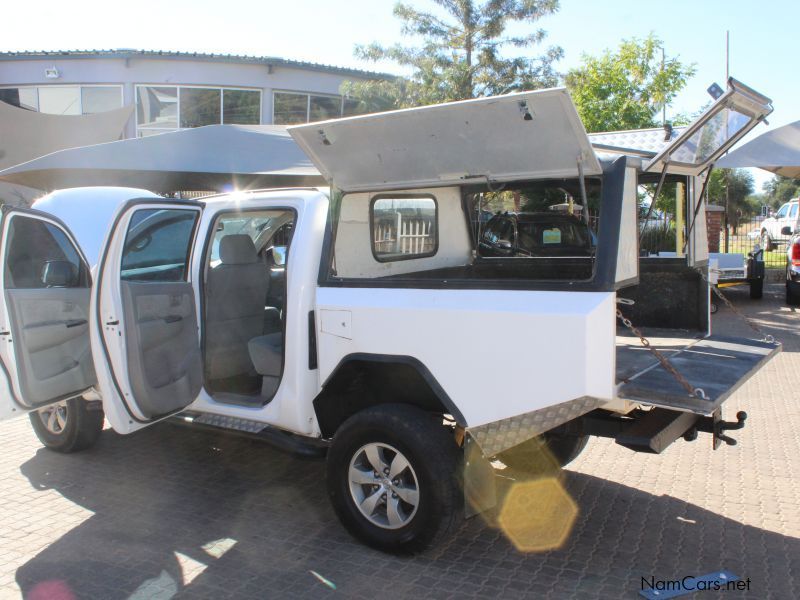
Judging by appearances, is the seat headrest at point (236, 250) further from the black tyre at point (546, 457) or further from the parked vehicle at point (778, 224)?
the parked vehicle at point (778, 224)

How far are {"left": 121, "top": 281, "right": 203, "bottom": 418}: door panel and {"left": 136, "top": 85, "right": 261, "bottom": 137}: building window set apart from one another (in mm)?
18322

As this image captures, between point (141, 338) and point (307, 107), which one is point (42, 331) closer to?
point (141, 338)

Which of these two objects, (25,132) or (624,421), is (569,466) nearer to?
(624,421)

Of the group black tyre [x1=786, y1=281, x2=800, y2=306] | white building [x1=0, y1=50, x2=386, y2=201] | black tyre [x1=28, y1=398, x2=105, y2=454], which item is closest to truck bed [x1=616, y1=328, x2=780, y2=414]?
black tyre [x1=28, y1=398, x2=105, y2=454]

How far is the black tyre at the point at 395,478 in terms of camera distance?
3.55 metres

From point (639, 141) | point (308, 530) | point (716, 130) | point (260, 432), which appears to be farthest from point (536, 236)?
point (308, 530)

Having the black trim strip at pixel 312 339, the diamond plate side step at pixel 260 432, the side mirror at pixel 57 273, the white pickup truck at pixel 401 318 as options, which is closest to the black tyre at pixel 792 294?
the white pickup truck at pixel 401 318

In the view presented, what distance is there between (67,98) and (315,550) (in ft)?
71.9

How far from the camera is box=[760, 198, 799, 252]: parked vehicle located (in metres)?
19.9

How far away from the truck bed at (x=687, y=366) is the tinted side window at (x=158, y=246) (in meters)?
2.87

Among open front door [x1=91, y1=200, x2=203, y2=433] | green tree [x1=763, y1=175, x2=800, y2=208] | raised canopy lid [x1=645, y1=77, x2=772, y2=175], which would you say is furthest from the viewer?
green tree [x1=763, y1=175, x2=800, y2=208]

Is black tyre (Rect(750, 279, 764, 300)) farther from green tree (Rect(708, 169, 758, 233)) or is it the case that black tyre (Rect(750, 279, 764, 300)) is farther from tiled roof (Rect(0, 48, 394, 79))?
green tree (Rect(708, 169, 758, 233))

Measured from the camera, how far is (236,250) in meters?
5.05

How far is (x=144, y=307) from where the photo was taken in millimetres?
4164
